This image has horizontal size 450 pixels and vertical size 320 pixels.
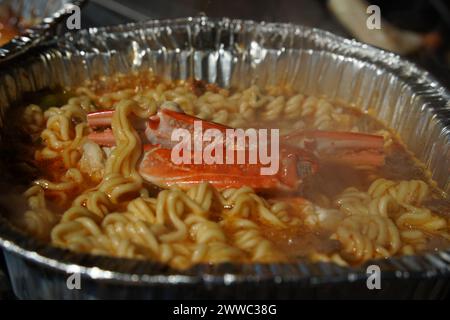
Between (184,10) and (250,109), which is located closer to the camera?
(250,109)

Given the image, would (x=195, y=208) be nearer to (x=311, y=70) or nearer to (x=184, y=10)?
(x=311, y=70)

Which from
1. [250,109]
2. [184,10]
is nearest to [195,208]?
[250,109]

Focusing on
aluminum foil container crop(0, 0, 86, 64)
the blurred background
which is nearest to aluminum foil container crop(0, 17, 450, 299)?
aluminum foil container crop(0, 0, 86, 64)

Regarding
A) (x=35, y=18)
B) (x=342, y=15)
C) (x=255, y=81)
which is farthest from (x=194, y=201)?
(x=342, y=15)

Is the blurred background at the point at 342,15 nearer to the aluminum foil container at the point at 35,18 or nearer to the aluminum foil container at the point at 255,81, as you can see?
the aluminum foil container at the point at 35,18

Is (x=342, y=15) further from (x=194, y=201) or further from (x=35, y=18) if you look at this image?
(x=194, y=201)

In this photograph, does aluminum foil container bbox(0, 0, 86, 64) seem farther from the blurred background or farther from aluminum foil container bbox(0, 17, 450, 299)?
the blurred background

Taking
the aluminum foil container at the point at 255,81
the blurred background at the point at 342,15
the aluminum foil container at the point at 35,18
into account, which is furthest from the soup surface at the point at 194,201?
the blurred background at the point at 342,15
